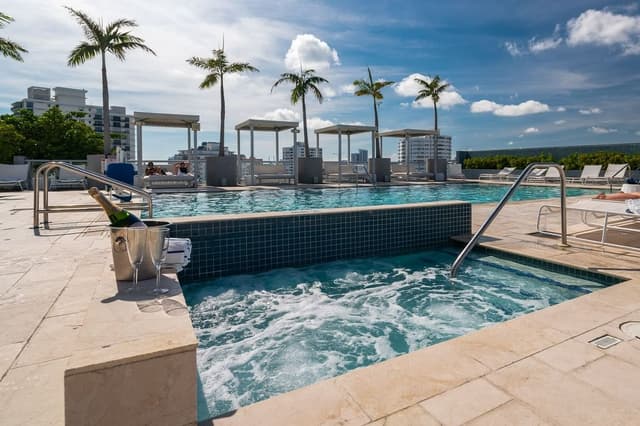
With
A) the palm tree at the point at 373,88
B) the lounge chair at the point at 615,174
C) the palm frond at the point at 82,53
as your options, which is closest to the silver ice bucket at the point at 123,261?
the palm frond at the point at 82,53

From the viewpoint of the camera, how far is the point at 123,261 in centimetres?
180

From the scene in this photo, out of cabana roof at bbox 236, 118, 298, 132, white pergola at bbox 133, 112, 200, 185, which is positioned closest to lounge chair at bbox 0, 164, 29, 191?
white pergola at bbox 133, 112, 200, 185

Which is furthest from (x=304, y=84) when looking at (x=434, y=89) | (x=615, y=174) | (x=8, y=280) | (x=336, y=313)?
(x=8, y=280)

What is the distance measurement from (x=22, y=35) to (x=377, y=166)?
1317 cm

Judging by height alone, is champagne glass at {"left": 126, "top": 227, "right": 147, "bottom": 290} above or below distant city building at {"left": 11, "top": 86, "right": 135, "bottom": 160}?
below

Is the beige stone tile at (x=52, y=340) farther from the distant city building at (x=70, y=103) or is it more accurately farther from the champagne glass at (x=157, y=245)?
the distant city building at (x=70, y=103)

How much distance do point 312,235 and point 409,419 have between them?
9.73 feet

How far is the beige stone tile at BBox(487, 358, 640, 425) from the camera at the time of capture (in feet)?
4.17

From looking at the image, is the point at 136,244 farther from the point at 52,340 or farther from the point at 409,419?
the point at 409,419

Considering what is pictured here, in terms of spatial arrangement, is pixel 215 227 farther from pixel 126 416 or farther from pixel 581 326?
pixel 581 326

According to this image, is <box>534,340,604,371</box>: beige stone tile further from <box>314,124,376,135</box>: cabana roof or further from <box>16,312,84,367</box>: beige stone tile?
<box>314,124,376,135</box>: cabana roof

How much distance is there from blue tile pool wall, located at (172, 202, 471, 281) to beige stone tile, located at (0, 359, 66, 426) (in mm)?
2099

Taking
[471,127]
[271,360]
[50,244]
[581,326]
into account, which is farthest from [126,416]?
[471,127]

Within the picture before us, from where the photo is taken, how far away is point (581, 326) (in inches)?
79.2
